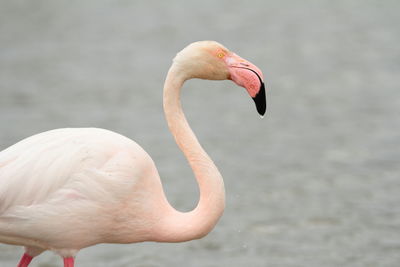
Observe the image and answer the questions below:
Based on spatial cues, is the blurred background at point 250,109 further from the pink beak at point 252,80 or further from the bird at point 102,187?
the pink beak at point 252,80

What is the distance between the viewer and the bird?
614 cm

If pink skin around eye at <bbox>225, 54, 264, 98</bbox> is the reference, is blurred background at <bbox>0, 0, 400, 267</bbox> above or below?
above

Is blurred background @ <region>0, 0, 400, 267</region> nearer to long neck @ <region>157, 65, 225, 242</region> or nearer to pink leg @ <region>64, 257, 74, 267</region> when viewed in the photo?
pink leg @ <region>64, 257, 74, 267</region>

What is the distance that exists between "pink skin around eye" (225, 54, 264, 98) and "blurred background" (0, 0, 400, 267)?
3.10 meters

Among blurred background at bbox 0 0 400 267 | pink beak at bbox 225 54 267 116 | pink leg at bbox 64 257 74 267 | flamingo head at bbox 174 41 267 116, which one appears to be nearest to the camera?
pink beak at bbox 225 54 267 116

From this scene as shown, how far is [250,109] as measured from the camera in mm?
13750

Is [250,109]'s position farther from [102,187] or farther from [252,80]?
[102,187]

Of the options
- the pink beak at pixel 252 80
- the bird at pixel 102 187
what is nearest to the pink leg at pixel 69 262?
the bird at pixel 102 187

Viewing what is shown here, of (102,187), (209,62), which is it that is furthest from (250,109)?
(102,187)

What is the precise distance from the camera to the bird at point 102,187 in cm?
614

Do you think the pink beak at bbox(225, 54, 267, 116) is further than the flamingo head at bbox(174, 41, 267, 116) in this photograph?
No

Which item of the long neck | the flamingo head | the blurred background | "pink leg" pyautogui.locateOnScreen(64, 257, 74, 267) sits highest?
the blurred background

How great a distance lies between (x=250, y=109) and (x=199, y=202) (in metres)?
7.54

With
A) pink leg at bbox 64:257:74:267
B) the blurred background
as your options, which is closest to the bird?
pink leg at bbox 64:257:74:267
